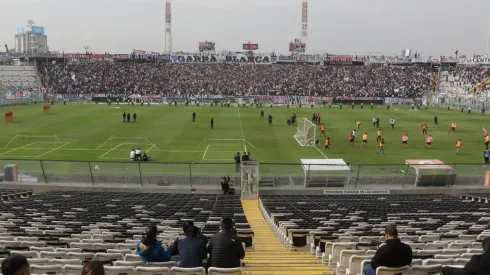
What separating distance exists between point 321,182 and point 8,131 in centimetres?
3581

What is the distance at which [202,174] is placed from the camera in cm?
2461

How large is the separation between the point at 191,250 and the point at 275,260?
3.49 metres

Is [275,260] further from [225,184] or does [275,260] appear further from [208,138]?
[208,138]

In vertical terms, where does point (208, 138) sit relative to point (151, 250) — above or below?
below

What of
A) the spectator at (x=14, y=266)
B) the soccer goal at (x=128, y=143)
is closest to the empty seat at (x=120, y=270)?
the spectator at (x=14, y=266)

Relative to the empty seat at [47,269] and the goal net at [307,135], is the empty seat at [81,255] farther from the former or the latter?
the goal net at [307,135]

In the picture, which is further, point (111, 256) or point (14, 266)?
point (111, 256)

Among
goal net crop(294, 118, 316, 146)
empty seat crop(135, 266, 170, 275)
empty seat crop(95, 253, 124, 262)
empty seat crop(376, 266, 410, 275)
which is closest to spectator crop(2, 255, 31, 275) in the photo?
empty seat crop(135, 266, 170, 275)

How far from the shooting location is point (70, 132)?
4819cm

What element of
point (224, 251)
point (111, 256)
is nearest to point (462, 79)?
point (224, 251)

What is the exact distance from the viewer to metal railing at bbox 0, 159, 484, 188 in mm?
24391

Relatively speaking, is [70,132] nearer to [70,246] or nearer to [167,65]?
[70,246]

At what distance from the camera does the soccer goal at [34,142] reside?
4009cm

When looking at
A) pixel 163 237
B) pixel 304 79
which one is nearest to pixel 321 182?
pixel 163 237
